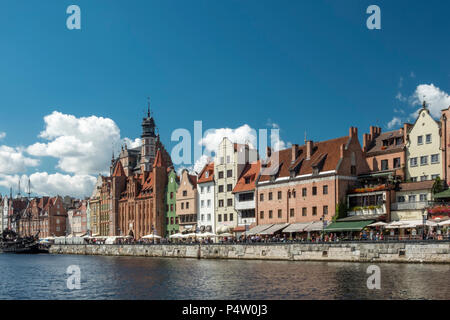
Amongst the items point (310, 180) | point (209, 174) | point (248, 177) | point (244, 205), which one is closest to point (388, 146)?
point (310, 180)

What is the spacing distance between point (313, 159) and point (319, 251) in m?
20.2

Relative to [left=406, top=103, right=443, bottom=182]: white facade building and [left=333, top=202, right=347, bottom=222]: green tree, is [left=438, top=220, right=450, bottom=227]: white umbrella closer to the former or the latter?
[left=406, top=103, right=443, bottom=182]: white facade building

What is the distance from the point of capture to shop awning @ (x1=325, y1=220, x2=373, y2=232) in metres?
74.8

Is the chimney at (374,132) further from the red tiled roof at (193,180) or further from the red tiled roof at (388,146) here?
the red tiled roof at (193,180)

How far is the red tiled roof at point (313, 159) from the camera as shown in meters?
85.2

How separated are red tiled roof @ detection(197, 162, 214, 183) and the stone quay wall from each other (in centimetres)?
1602

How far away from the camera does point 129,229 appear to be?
469 ft

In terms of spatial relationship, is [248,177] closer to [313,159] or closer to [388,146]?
[313,159]

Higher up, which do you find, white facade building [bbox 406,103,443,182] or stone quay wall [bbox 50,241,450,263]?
white facade building [bbox 406,103,443,182]

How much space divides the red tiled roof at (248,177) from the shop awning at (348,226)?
21175 mm

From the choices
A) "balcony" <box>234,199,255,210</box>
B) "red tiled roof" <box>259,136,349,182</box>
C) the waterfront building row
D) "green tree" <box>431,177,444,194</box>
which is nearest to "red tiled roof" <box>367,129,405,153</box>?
the waterfront building row

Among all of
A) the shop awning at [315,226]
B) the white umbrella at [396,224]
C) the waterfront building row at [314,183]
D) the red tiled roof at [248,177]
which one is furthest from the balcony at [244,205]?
the white umbrella at [396,224]

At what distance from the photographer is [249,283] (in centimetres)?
4906
